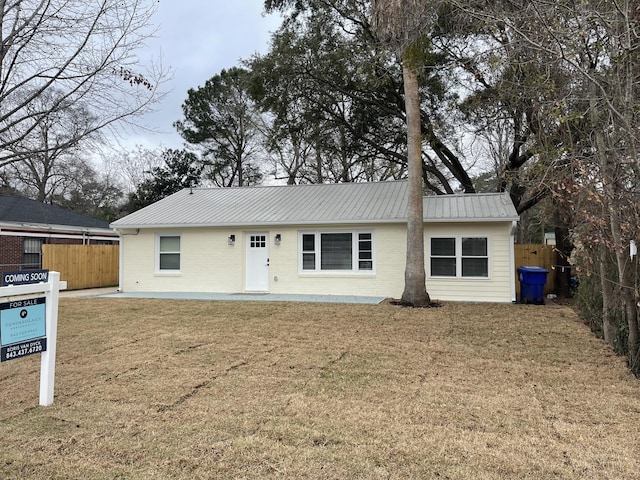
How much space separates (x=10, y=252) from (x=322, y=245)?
1406 cm

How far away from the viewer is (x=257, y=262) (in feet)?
47.7

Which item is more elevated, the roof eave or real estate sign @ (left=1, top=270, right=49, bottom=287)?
the roof eave

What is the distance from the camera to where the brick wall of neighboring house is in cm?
1833

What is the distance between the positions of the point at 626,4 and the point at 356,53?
11.6 metres

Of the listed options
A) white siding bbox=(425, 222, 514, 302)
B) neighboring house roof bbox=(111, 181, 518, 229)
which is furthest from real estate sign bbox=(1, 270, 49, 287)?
white siding bbox=(425, 222, 514, 302)

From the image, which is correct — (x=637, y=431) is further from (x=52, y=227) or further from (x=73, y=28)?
(x=52, y=227)

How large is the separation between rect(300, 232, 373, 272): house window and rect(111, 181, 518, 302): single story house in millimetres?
31

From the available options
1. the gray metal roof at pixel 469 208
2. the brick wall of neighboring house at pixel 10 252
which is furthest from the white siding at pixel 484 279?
the brick wall of neighboring house at pixel 10 252

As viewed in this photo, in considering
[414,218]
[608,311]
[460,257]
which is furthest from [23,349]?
[460,257]

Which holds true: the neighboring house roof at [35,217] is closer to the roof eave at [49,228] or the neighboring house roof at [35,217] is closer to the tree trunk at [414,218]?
the roof eave at [49,228]

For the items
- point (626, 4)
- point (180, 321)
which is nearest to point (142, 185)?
point (180, 321)

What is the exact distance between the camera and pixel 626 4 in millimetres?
4555

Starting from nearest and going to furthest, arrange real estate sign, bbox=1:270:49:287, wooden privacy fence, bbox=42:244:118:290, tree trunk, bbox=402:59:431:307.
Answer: real estate sign, bbox=1:270:49:287 < tree trunk, bbox=402:59:431:307 < wooden privacy fence, bbox=42:244:118:290

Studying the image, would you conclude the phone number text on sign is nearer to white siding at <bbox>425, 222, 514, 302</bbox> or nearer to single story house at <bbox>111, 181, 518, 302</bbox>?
single story house at <bbox>111, 181, 518, 302</bbox>
